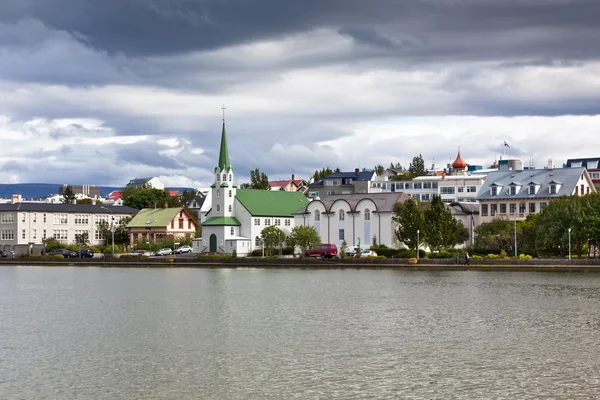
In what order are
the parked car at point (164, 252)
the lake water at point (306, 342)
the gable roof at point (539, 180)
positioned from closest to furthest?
the lake water at point (306, 342) → the gable roof at point (539, 180) → the parked car at point (164, 252)

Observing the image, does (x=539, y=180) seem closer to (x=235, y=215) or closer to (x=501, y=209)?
(x=501, y=209)

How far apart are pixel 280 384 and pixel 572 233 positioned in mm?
65251

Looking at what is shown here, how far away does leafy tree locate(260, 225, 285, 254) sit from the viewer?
11761 cm

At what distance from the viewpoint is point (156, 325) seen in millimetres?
45406

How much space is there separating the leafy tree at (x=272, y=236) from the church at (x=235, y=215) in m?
5.42

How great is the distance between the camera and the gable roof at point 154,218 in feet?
483

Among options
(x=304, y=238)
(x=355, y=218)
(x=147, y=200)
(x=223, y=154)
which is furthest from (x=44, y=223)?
(x=355, y=218)

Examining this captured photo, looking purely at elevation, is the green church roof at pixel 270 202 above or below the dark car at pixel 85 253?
above

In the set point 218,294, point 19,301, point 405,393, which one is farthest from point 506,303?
point 19,301

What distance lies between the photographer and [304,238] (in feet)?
370

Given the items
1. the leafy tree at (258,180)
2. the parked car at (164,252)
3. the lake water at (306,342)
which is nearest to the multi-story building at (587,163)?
the leafy tree at (258,180)

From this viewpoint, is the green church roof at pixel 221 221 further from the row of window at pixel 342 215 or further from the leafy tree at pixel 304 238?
the leafy tree at pixel 304 238

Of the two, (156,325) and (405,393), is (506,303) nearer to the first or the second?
(156,325)

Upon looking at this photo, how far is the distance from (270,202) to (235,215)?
21.3 ft
